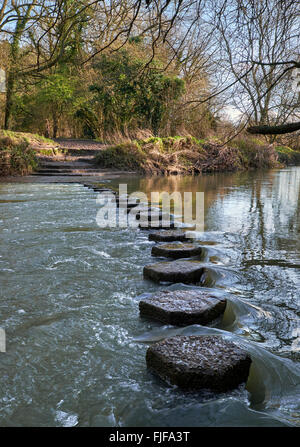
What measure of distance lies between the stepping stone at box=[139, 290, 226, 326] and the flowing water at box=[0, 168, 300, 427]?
0.18ft

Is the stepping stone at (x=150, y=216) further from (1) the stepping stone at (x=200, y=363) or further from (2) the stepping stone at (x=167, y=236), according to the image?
(1) the stepping stone at (x=200, y=363)

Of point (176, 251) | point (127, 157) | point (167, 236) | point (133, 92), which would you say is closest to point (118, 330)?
point (176, 251)

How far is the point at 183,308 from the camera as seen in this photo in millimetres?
1991

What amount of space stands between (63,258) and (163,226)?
1677mm

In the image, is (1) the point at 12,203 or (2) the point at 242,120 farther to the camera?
(1) the point at 12,203

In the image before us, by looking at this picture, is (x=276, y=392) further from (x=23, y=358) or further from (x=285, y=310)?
(x=23, y=358)

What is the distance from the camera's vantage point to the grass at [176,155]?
14055 mm

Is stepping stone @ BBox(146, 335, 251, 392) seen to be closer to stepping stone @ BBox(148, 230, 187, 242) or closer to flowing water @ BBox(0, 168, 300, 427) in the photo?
flowing water @ BBox(0, 168, 300, 427)

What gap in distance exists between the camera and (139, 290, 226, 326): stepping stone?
1.95 metres

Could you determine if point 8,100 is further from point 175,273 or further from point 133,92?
point 175,273

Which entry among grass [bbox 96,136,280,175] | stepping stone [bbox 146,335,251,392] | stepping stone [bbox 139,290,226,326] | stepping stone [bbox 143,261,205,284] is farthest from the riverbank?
Result: stepping stone [bbox 146,335,251,392]

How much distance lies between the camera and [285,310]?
2148 mm

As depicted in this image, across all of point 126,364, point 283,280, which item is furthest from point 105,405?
point 283,280

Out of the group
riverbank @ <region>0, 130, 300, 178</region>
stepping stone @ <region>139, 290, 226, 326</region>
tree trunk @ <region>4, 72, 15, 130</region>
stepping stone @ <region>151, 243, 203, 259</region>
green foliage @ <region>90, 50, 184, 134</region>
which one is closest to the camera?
stepping stone @ <region>139, 290, 226, 326</region>
